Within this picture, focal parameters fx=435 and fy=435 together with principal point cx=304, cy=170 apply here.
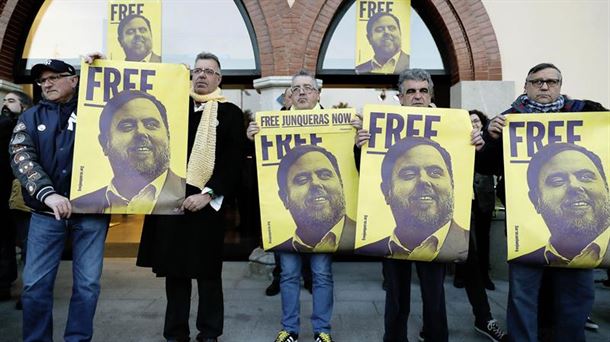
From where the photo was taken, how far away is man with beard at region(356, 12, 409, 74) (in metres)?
6.04

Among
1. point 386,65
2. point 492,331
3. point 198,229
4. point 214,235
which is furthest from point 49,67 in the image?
point 386,65

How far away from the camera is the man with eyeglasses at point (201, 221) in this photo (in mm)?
3176

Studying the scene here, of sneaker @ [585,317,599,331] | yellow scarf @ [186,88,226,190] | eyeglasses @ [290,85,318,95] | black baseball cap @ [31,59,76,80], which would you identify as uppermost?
black baseball cap @ [31,59,76,80]

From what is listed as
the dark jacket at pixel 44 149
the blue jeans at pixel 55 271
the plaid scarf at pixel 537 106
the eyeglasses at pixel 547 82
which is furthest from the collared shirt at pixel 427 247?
the dark jacket at pixel 44 149

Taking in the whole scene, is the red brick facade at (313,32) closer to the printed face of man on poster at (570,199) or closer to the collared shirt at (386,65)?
the collared shirt at (386,65)

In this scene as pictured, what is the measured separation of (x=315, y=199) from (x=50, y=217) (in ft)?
5.85

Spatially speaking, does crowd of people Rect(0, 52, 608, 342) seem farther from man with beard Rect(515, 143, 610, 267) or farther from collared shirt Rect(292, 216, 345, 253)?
man with beard Rect(515, 143, 610, 267)

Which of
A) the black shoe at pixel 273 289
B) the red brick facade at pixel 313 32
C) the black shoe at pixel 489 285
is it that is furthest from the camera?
the red brick facade at pixel 313 32

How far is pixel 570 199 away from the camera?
2701 mm

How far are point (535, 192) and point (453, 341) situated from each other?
152cm

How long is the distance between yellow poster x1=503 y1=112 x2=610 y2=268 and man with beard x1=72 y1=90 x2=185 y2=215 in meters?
2.24

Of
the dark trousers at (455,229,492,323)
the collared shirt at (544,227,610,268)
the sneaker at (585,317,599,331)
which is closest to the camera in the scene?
the collared shirt at (544,227,610,268)

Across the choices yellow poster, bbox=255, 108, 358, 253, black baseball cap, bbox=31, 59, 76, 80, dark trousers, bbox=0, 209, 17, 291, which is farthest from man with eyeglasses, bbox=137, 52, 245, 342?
dark trousers, bbox=0, 209, 17, 291

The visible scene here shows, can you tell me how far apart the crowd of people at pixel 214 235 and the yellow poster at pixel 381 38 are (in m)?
2.87
